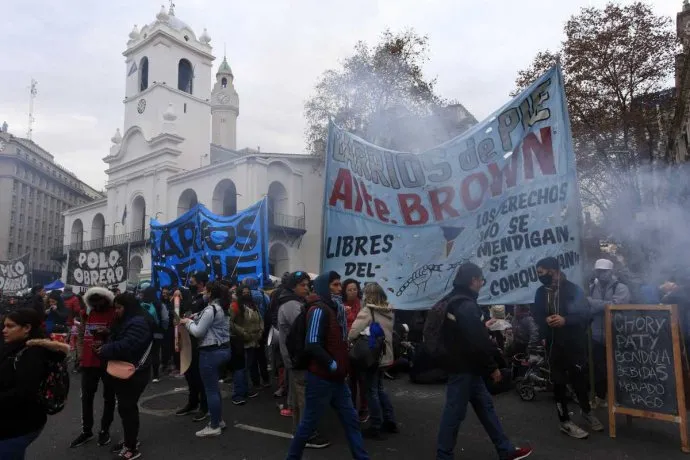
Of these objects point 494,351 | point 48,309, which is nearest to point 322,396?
point 494,351

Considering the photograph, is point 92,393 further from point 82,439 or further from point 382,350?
point 382,350

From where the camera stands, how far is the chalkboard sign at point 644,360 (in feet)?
15.4

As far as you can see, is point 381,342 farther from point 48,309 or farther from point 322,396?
point 48,309

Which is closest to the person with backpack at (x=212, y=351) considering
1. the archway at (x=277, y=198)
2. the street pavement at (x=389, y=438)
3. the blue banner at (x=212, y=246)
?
the street pavement at (x=389, y=438)

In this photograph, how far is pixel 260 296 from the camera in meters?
7.80

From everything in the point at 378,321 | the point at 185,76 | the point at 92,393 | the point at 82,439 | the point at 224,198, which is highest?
the point at 185,76

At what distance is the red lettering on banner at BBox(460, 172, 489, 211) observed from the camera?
207 inches

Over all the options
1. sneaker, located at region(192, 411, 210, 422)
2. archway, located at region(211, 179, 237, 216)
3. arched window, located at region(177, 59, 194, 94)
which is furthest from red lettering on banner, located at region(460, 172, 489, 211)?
arched window, located at region(177, 59, 194, 94)

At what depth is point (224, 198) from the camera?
95.6 ft

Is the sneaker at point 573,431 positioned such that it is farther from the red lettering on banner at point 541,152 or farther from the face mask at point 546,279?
the red lettering on banner at point 541,152

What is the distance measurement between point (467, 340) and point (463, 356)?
0.16 m

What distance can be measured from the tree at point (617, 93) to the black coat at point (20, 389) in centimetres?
1855

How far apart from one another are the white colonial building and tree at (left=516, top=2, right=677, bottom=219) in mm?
13922

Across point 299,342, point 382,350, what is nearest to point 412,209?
point 382,350
